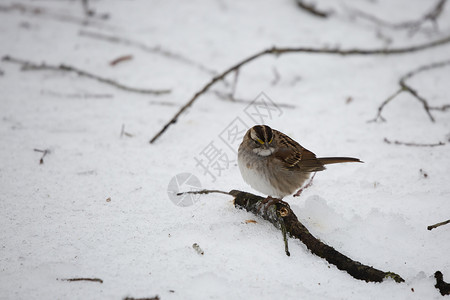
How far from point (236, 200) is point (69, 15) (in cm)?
509

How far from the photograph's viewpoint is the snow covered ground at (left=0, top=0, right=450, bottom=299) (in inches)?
98.2

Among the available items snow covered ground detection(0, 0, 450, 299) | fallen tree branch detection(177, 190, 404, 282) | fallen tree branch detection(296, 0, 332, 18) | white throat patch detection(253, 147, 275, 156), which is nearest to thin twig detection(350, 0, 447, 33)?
snow covered ground detection(0, 0, 450, 299)

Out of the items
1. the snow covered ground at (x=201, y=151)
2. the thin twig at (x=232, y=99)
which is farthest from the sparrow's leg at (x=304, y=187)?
the thin twig at (x=232, y=99)

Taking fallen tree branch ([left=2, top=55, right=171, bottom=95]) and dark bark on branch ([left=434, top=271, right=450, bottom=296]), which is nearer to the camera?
dark bark on branch ([left=434, top=271, right=450, bottom=296])

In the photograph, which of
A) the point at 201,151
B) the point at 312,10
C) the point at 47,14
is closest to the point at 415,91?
the point at 312,10

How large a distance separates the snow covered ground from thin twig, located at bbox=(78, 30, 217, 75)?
0.13ft

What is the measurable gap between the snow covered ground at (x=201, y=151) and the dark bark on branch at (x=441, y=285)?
0.21 feet

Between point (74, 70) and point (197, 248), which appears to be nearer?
point (197, 248)

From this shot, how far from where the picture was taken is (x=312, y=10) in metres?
6.52

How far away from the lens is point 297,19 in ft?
21.3

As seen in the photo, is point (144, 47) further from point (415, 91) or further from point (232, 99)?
point (415, 91)

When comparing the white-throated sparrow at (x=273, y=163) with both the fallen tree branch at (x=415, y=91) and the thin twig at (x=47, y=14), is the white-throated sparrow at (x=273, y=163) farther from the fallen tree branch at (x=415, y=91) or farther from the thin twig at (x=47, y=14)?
the thin twig at (x=47, y=14)

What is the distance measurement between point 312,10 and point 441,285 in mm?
5359

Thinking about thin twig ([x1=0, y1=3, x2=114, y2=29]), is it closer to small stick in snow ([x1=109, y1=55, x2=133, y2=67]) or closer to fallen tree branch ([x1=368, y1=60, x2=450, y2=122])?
small stick in snow ([x1=109, y1=55, x2=133, y2=67])
